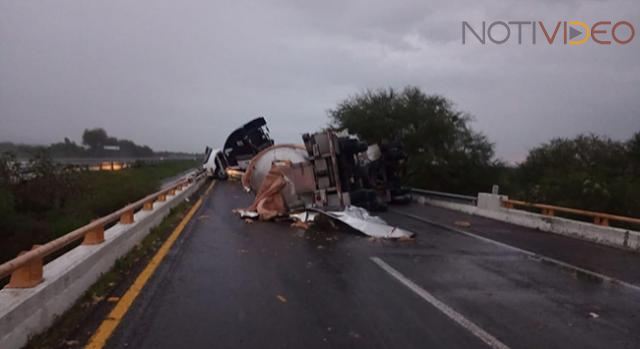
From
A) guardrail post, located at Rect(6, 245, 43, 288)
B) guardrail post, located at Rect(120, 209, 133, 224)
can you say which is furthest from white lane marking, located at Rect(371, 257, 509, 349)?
guardrail post, located at Rect(120, 209, 133, 224)

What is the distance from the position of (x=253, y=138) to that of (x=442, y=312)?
72.5 ft

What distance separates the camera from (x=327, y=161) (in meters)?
14.5

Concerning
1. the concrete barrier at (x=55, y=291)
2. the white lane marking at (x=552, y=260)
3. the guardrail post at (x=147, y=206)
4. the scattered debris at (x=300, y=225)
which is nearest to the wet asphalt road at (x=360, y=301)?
the white lane marking at (x=552, y=260)

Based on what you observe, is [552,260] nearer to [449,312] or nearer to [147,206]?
[449,312]

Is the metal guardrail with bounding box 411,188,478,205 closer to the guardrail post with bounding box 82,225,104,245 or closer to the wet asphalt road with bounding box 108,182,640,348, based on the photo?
the wet asphalt road with bounding box 108,182,640,348

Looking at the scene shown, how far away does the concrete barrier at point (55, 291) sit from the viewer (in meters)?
4.12

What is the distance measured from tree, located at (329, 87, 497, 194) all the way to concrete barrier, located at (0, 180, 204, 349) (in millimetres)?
27561

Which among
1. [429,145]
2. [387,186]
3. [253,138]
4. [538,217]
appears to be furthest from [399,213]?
[429,145]

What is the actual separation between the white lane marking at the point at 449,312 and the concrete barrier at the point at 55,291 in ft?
13.7

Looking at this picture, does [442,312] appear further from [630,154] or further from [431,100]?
[431,100]

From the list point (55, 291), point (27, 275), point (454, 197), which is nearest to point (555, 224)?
point (454, 197)

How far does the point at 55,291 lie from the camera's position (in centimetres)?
501

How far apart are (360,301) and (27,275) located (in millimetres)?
3674

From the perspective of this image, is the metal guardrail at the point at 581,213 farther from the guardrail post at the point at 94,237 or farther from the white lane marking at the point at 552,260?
the guardrail post at the point at 94,237
